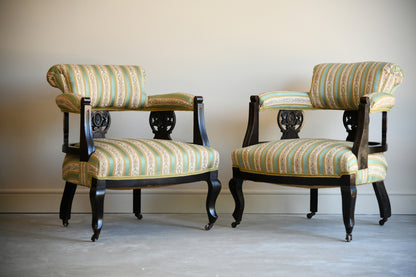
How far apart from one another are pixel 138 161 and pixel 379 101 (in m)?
1.29

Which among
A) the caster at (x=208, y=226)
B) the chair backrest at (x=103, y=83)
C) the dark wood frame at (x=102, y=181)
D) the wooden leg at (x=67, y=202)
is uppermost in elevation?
the chair backrest at (x=103, y=83)

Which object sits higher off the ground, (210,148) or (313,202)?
(210,148)

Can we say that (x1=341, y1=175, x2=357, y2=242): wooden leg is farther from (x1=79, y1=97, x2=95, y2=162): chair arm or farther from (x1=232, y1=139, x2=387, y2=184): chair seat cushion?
(x1=79, y1=97, x2=95, y2=162): chair arm

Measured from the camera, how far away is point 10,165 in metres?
3.57

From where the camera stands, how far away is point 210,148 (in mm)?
2902

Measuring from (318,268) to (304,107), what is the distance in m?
1.22

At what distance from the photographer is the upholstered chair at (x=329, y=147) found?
2.66 m

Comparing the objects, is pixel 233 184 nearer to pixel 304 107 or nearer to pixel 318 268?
pixel 304 107

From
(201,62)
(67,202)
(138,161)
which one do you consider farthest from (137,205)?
(201,62)

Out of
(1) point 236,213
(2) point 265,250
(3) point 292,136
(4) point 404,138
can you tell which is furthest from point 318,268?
(4) point 404,138

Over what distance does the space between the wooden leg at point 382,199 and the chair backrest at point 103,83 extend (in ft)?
4.72

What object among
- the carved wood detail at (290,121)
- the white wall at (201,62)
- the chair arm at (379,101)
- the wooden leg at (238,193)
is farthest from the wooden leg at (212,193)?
the chair arm at (379,101)

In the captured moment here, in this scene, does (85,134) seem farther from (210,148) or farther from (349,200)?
(349,200)

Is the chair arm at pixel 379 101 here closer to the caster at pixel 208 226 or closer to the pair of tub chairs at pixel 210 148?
the pair of tub chairs at pixel 210 148
